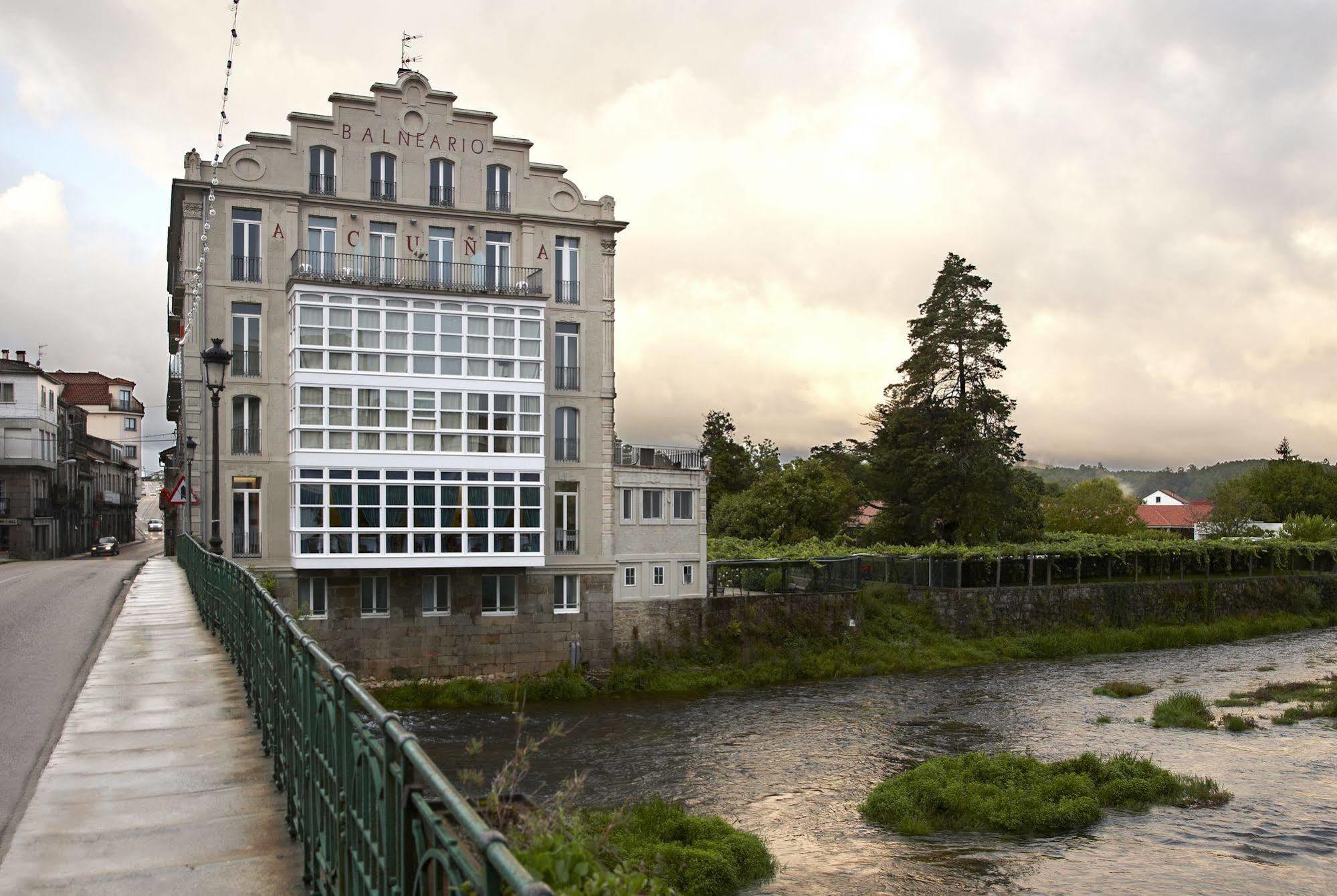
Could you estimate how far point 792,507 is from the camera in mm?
58531

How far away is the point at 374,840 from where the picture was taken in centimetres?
414

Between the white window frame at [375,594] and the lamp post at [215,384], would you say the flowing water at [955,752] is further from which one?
the lamp post at [215,384]

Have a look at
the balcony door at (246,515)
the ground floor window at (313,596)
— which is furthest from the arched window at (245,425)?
the ground floor window at (313,596)

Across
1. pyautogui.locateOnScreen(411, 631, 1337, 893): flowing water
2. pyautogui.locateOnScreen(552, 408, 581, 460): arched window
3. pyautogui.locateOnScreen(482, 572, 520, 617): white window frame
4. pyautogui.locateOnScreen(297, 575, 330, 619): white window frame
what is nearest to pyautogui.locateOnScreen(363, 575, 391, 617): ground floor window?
pyautogui.locateOnScreen(297, 575, 330, 619): white window frame

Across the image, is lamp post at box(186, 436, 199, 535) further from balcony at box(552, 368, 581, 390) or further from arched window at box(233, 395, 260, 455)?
balcony at box(552, 368, 581, 390)

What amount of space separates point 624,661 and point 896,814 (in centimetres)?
1660

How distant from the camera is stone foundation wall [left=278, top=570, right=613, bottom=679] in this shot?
105ft

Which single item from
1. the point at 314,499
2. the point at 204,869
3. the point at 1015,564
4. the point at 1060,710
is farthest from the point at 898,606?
the point at 204,869

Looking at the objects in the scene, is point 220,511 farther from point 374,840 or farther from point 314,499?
point 374,840

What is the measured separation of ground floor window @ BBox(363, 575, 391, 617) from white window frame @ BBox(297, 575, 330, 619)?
113cm

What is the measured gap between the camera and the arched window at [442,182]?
3397cm

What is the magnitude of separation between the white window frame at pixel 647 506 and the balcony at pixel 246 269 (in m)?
14.4

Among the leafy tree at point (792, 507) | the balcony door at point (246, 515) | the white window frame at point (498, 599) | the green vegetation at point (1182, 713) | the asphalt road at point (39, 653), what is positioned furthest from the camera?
the leafy tree at point (792, 507)

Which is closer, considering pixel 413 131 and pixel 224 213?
pixel 224 213
